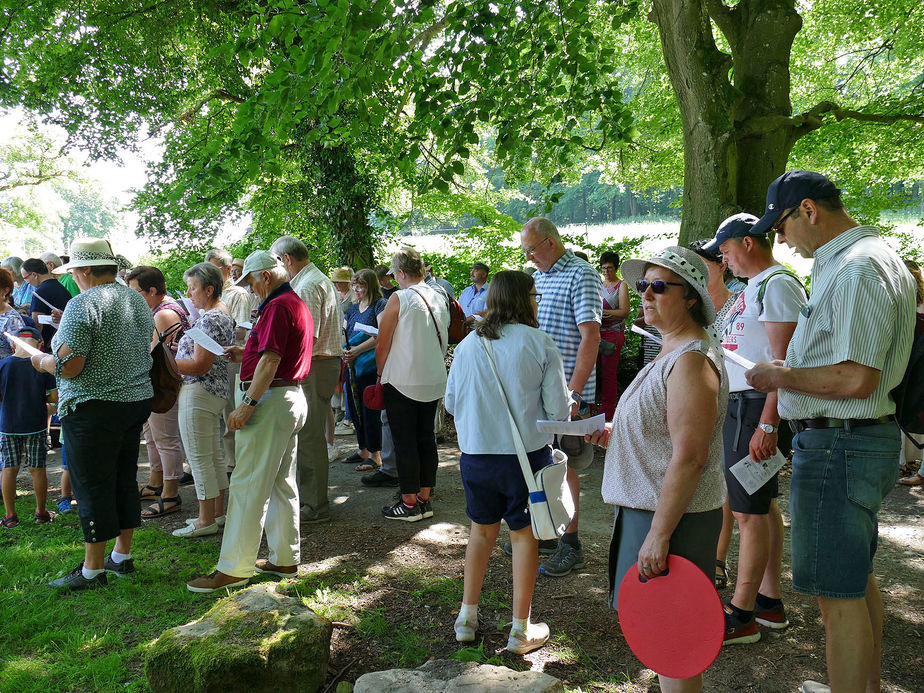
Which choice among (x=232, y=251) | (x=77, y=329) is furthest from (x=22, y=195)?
(x=77, y=329)

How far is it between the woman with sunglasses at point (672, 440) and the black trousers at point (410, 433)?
9.89 feet

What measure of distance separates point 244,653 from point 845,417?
2.62 metres

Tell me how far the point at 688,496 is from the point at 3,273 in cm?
576

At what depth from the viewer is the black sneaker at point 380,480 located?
6.29 meters

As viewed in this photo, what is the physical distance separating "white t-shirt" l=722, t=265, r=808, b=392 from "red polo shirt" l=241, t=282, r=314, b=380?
102 inches

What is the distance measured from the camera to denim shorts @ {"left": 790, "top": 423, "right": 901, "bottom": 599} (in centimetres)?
225

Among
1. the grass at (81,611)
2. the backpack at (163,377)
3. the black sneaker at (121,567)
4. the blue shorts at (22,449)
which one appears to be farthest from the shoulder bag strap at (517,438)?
the blue shorts at (22,449)

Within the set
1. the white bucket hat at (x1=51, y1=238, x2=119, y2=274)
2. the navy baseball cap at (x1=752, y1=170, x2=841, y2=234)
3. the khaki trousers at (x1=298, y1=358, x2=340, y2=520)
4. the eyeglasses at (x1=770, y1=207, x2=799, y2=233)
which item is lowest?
the khaki trousers at (x1=298, y1=358, x2=340, y2=520)

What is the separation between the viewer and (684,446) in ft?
6.97

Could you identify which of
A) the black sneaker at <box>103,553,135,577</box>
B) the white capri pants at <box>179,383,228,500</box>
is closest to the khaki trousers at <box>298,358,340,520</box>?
the white capri pants at <box>179,383,228,500</box>

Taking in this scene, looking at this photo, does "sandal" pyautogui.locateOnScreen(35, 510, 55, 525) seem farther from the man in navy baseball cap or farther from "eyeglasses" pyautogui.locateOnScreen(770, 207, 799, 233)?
"eyeglasses" pyautogui.locateOnScreen(770, 207, 799, 233)

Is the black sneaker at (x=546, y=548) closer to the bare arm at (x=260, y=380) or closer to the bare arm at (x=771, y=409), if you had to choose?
the bare arm at (x=771, y=409)

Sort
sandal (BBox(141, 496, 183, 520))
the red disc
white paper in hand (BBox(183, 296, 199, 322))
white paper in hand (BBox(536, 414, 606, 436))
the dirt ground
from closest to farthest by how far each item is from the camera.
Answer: the red disc
white paper in hand (BBox(536, 414, 606, 436))
the dirt ground
sandal (BBox(141, 496, 183, 520))
white paper in hand (BBox(183, 296, 199, 322))

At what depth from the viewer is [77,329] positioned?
12.8ft
